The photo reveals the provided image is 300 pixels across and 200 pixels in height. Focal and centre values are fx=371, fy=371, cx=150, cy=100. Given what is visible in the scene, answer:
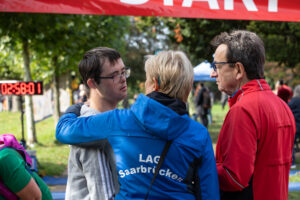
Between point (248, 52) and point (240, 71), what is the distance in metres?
0.12

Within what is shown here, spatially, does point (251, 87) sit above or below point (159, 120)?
above

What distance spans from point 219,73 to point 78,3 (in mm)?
1305

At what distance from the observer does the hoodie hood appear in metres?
1.79

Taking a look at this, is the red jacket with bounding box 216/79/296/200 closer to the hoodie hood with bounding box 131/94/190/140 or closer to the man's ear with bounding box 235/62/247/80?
the man's ear with bounding box 235/62/247/80

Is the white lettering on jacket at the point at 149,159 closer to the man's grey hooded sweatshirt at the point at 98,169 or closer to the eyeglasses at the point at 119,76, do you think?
the man's grey hooded sweatshirt at the point at 98,169

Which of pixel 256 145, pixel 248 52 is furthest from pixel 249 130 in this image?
pixel 248 52

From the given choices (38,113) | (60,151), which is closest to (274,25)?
(60,151)

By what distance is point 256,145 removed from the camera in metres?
2.03

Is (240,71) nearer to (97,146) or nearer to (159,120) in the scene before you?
(159,120)

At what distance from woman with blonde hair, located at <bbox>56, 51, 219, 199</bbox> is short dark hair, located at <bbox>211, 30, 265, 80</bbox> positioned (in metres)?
0.38

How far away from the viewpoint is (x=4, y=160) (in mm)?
2104

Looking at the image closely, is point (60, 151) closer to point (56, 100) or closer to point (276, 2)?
point (56, 100)

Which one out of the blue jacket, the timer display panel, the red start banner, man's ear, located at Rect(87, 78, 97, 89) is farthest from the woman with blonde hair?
the timer display panel

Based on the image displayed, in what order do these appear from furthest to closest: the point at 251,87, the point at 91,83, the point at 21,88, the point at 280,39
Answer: the point at 280,39 → the point at 21,88 → the point at 91,83 → the point at 251,87
